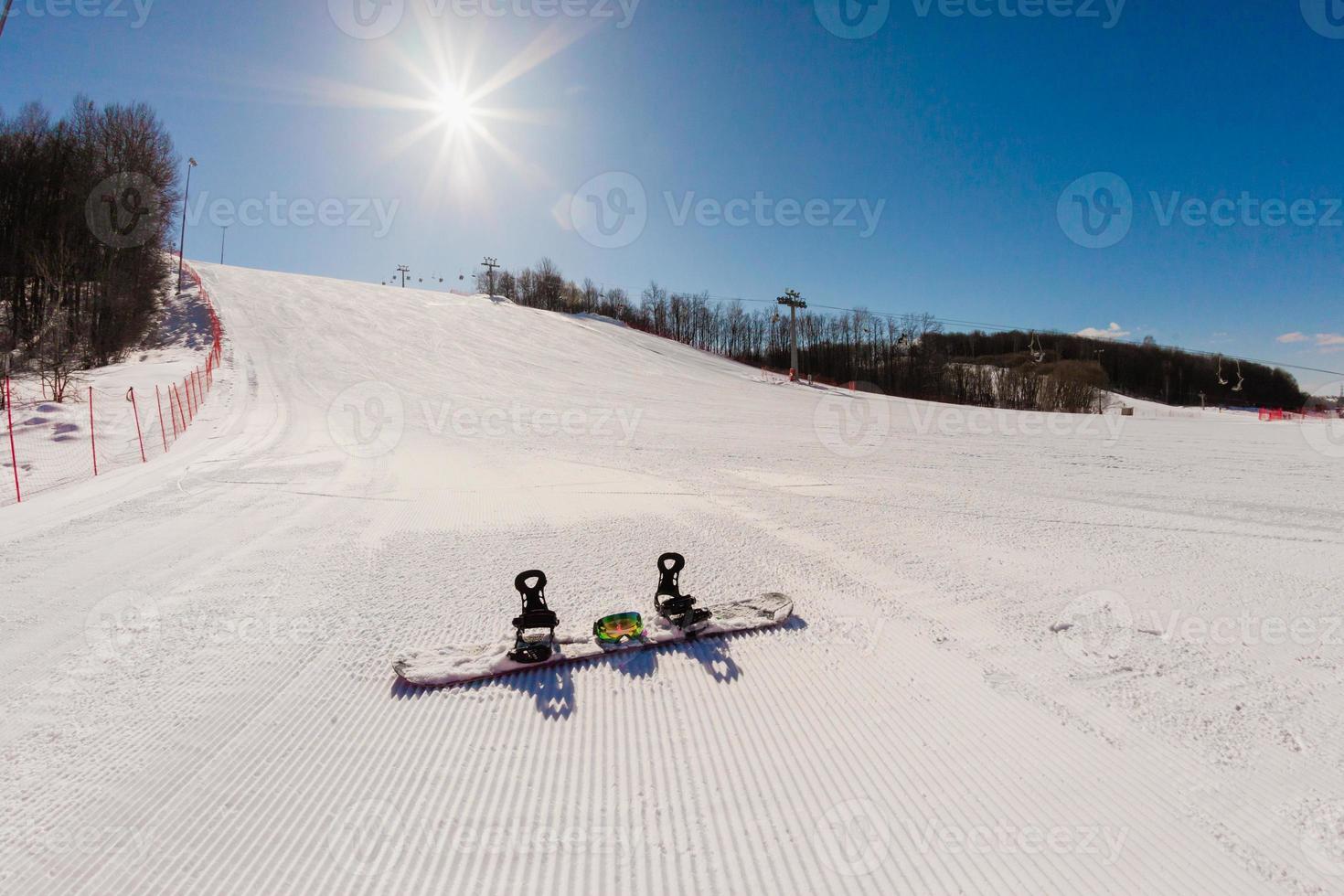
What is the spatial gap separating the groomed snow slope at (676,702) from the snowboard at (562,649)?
0.35 ft

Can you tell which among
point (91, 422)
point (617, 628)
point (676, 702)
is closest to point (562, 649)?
point (617, 628)

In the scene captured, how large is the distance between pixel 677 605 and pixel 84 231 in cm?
3516

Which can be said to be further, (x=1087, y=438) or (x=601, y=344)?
(x=601, y=344)

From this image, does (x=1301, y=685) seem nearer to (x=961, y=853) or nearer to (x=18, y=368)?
(x=961, y=853)

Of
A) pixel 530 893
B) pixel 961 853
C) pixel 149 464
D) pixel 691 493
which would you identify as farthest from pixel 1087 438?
pixel 149 464

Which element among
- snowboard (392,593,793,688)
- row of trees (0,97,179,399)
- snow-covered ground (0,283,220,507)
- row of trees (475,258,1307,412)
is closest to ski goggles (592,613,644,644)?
snowboard (392,593,793,688)

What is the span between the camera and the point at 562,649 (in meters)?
2.89

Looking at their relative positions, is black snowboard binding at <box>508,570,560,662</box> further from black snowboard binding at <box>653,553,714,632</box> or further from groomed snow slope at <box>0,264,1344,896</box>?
black snowboard binding at <box>653,553,714,632</box>

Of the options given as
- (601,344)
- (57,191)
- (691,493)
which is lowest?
(691,493)

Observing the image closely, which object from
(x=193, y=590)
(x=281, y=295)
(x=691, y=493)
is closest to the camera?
(x=193, y=590)

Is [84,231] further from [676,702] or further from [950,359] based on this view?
[950,359]

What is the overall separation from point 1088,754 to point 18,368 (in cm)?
2558

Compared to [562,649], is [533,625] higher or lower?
higher

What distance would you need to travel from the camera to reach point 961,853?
1.76 metres
